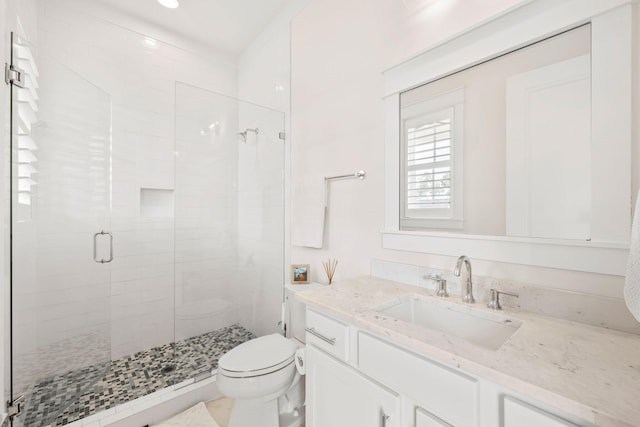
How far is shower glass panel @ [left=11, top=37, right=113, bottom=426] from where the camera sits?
4.63 ft

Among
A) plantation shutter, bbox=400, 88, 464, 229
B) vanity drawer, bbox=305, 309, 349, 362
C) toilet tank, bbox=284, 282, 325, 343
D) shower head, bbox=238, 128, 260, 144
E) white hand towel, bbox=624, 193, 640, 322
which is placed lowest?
toilet tank, bbox=284, 282, 325, 343

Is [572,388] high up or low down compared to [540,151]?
down

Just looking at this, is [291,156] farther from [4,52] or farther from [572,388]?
[572,388]

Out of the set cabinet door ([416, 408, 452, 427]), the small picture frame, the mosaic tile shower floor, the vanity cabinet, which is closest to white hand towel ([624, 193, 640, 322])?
the vanity cabinet

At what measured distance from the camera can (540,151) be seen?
3.31 ft

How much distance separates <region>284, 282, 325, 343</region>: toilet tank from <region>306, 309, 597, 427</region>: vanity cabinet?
1.80ft

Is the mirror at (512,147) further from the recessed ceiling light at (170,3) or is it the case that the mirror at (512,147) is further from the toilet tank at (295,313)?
the recessed ceiling light at (170,3)

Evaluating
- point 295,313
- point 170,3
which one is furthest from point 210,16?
point 295,313

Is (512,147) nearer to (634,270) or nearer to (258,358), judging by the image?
(634,270)

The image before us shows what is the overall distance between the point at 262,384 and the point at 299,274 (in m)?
0.71

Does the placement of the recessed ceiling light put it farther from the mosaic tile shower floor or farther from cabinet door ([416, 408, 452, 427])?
cabinet door ([416, 408, 452, 427])

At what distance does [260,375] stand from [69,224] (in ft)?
5.40

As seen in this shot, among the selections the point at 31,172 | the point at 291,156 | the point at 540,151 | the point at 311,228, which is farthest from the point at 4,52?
the point at 540,151

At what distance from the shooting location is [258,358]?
1.46 m
